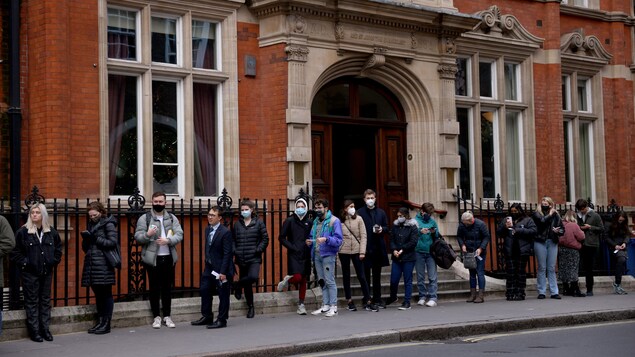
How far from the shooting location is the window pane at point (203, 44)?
56.1 feet

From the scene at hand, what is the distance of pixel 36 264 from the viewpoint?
1223 cm

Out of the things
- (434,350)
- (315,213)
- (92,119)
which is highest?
A: (92,119)

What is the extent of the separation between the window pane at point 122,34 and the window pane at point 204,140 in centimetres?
137

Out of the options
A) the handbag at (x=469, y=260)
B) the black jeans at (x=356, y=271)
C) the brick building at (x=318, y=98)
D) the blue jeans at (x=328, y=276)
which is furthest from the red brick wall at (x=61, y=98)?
the handbag at (x=469, y=260)

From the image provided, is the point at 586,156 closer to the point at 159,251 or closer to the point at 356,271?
the point at 356,271

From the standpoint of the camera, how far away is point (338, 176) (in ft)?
63.0

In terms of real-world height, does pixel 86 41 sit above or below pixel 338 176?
above

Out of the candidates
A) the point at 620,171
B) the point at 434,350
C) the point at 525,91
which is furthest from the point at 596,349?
the point at 620,171

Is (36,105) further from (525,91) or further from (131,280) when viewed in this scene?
(525,91)

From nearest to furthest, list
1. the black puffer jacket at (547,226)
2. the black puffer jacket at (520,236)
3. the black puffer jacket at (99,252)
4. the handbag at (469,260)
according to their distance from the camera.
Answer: the black puffer jacket at (99,252) → the handbag at (469,260) → the black puffer jacket at (520,236) → the black puffer jacket at (547,226)

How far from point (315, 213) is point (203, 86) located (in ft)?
10.6

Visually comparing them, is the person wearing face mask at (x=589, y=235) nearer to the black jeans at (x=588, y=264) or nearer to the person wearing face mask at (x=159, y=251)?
the black jeans at (x=588, y=264)

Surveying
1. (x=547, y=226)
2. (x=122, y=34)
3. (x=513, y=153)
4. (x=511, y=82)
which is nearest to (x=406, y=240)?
(x=547, y=226)

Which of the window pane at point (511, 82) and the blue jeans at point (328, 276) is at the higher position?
the window pane at point (511, 82)
